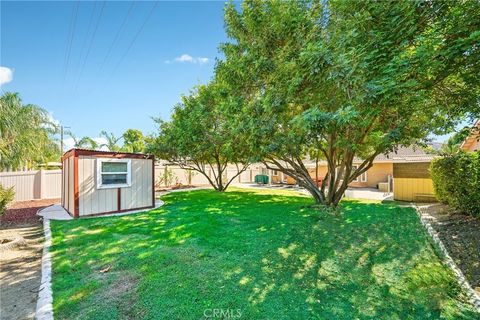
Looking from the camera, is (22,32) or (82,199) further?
(22,32)

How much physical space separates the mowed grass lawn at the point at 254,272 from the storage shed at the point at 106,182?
6.00ft

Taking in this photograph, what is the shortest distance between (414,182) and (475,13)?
9.91 metres

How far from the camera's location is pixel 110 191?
8414mm

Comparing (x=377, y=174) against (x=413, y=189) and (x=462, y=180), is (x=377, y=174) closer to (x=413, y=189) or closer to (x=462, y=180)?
(x=413, y=189)

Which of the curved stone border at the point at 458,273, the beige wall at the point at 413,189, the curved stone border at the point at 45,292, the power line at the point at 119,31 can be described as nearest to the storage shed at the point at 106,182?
the curved stone border at the point at 45,292

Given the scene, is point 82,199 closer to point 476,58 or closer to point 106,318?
point 106,318

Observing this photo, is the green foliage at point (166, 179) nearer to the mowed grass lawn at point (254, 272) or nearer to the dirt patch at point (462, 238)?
the mowed grass lawn at point (254, 272)

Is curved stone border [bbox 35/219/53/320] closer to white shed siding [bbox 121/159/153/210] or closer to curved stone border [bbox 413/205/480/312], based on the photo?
white shed siding [bbox 121/159/153/210]

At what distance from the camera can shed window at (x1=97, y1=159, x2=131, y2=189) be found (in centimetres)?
816

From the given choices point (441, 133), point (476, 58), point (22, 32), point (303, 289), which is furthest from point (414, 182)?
point (22, 32)

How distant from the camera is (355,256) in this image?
421cm

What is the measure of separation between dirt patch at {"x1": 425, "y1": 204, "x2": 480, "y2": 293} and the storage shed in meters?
9.21

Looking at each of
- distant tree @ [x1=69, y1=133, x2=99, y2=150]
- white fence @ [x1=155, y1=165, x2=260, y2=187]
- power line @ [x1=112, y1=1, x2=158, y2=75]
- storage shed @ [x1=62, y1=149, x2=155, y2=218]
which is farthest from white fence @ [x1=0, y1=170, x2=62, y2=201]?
distant tree @ [x1=69, y1=133, x2=99, y2=150]

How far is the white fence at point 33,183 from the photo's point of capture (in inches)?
467
